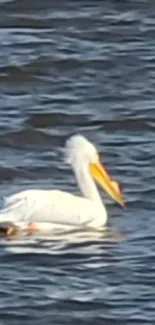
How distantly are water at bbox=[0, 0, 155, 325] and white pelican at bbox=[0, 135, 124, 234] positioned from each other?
161 mm

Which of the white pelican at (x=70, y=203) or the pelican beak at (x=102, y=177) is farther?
the pelican beak at (x=102, y=177)

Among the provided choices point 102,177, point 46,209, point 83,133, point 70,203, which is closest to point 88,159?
point 102,177

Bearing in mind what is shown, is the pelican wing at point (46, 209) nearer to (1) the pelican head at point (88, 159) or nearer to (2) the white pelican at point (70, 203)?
(2) the white pelican at point (70, 203)

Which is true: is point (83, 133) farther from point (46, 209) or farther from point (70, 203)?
point (46, 209)

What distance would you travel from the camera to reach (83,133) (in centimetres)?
1489

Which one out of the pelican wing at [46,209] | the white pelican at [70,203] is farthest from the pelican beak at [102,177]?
the pelican wing at [46,209]

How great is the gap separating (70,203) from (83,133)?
2165 mm

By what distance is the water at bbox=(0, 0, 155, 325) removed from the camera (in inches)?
424

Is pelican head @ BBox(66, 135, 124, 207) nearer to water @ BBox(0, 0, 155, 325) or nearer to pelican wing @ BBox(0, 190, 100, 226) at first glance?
water @ BBox(0, 0, 155, 325)

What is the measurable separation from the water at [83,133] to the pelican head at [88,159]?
0.53ft

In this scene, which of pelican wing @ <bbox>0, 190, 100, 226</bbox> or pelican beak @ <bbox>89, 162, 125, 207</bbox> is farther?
pelican beak @ <bbox>89, 162, 125, 207</bbox>

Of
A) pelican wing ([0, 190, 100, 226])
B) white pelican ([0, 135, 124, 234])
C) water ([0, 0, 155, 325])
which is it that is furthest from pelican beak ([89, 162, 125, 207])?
pelican wing ([0, 190, 100, 226])

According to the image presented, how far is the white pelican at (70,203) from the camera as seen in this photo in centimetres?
1253

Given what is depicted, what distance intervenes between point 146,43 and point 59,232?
16.9 ft
